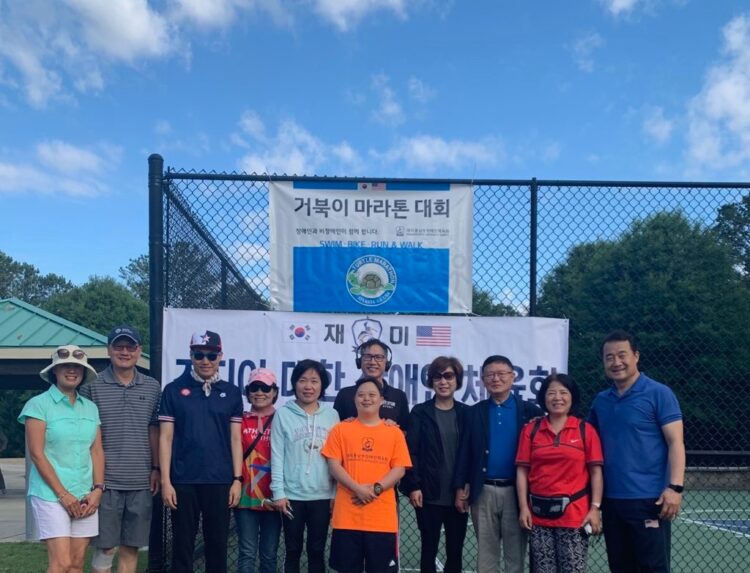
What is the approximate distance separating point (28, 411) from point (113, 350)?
1.97 ft

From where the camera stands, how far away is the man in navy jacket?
4473mm

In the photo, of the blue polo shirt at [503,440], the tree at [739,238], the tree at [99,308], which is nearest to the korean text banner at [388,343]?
the blue polo shirt at [503,440]

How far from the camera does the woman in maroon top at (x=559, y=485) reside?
4172 millimetres

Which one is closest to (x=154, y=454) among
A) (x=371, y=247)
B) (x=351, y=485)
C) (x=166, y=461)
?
(x=166, y=461)

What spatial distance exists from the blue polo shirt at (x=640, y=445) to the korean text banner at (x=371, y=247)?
1539 millimetres

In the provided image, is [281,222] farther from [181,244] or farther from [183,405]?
[183,405]

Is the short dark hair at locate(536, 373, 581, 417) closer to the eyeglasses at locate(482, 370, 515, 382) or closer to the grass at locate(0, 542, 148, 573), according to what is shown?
the eyeglasses at locate(482, 370, 515, 382)

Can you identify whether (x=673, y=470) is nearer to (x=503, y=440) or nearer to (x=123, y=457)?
(x=503, y=440)

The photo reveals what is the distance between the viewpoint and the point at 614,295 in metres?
16.1

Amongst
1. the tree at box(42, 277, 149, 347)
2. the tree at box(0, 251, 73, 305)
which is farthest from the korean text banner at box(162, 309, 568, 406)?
the tree at box(0, 251, 73, 305)

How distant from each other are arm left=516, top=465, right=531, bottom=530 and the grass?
344 cm

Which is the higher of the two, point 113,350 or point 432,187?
point 432,187

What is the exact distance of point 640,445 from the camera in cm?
420

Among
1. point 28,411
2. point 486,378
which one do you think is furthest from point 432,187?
point 28,411
